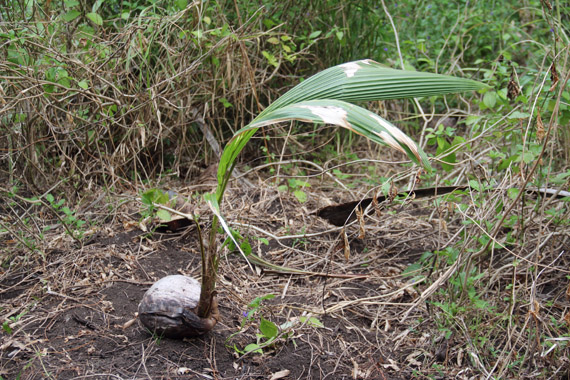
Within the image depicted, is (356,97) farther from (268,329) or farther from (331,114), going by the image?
(268,329)

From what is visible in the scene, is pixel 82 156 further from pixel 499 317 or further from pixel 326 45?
pixel 499 317

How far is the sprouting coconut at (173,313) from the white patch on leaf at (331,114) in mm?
774

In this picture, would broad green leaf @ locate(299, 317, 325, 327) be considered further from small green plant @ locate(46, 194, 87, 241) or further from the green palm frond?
small green plant @ locate(46, 194, 87, 241)

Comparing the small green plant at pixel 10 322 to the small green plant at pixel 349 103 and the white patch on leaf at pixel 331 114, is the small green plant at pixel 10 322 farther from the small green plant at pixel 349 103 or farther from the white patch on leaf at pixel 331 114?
the white patch on leaf at pixel 331 114

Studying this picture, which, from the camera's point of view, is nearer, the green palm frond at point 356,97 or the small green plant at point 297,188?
the green palm frond at point 356,97

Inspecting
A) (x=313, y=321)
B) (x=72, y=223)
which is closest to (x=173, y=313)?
(x=313, y=321)

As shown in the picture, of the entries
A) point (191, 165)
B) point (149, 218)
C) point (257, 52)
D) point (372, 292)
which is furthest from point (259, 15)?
point (372, 292)

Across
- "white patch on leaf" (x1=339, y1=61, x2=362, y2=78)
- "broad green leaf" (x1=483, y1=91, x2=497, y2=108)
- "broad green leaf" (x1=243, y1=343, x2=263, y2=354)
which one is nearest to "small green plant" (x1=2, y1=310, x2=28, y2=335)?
"broad green leaf" (x1=243, y1=343, x2=263, y2=354)

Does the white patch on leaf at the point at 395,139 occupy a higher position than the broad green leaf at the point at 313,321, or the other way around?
the white patch on leaf at the point at 395,139

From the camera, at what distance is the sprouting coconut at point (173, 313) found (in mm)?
1681

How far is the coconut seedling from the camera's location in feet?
3.95

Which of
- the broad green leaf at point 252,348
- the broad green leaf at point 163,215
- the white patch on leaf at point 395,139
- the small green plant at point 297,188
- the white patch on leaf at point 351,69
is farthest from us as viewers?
the small green plant at point 297,188

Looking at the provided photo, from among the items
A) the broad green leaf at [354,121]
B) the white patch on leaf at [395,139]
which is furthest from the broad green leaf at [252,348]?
the white patch on leaf at [395,139]

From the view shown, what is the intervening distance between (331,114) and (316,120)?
0.04m
